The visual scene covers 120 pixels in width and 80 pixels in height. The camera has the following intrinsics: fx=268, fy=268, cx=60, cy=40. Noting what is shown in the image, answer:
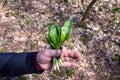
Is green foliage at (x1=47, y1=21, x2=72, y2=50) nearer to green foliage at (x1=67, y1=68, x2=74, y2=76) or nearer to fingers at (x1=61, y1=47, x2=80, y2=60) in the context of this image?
fingers at (x1=61, y1=47, x2=80, y2=60)

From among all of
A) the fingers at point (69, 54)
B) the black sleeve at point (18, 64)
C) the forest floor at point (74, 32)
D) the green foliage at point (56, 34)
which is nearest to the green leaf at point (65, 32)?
the green foliage at point (56, 34)

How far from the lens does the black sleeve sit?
2670 mm

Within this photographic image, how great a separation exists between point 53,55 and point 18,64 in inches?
20.1

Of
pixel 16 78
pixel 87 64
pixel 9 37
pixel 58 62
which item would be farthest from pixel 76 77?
pixel 58 62

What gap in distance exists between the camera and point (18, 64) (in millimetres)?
2695

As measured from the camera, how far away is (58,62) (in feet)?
7.77

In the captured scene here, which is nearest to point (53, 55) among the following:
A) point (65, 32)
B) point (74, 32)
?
point (65, 32)

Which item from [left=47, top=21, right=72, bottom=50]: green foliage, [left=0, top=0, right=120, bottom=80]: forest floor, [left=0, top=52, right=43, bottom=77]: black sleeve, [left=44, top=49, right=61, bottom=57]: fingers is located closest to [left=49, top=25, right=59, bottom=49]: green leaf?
[left=47, top=21, right=72, bottom=50]: green foliage

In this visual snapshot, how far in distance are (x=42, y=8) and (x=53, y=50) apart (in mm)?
2487

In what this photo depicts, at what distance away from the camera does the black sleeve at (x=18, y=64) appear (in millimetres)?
2670

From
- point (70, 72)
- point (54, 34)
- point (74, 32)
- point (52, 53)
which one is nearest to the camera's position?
point (54, 34)

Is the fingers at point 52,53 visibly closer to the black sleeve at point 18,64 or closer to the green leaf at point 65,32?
the green leaf at point 65,32

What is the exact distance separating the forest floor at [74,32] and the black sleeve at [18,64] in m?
1.08

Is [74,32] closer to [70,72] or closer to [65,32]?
[70,72]
